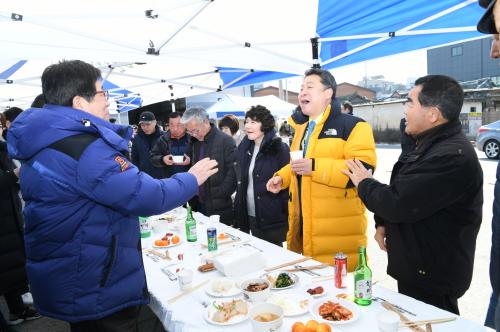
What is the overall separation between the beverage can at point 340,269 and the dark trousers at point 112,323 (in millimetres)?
1076

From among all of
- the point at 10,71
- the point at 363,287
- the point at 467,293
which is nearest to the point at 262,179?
the point at 363,287

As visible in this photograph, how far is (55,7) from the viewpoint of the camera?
331 cm

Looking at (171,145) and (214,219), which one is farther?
(171,145)

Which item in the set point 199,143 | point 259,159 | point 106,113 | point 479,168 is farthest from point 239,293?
point 199,143

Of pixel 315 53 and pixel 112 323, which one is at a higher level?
pixel 315 53

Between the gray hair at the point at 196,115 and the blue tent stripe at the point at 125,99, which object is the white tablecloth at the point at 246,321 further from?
the blue tent stripe at the point at 125,99

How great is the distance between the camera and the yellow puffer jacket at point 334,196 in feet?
7.73

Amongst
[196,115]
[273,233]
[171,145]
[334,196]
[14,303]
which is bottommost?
[14,303]

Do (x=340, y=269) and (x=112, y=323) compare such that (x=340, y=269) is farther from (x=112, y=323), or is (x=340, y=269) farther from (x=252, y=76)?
(x=252, y=76)

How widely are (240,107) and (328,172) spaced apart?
12824mm

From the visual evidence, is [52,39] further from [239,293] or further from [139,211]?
[239,293]

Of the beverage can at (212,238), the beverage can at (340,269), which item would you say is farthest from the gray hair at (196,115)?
the beverage can at (340,269)

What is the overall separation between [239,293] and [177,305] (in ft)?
1.07

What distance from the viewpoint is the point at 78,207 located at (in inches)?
61.3
